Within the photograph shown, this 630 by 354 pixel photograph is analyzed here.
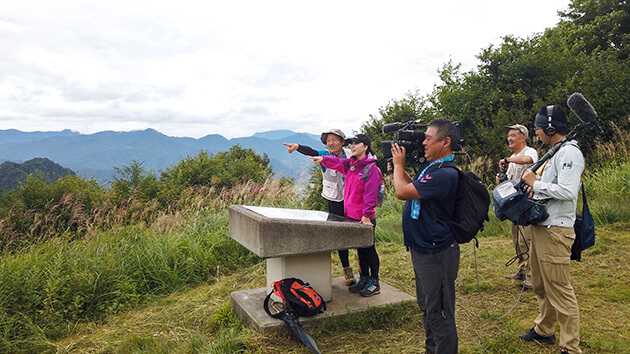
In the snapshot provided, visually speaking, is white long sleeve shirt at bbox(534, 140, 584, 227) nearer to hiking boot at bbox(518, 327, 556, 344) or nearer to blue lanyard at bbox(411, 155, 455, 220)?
blue lanyard at bbox(411, 155, 455, 220)

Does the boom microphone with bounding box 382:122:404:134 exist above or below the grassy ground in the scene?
above

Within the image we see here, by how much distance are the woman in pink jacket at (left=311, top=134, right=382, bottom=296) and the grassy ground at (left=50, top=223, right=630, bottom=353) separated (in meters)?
0.47

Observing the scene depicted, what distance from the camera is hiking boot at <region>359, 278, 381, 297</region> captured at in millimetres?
4207

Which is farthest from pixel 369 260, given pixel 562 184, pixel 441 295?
pixel 562 184

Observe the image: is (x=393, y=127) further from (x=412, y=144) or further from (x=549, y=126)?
(x=549, y=126)

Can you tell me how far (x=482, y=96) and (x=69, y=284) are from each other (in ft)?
36.8

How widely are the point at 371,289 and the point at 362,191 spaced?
40.8 inches

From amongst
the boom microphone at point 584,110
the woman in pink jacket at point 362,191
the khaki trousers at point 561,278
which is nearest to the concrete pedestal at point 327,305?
the woman in pink jacket at point 362,191

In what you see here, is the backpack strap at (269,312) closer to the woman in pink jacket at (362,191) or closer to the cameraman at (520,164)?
the woman in pink jacket at (362,191)

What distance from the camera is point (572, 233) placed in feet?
9.77

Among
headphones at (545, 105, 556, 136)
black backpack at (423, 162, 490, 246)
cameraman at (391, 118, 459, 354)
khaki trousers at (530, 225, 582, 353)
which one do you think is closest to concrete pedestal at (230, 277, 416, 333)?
cameraman at (391, 118, 459, 354)

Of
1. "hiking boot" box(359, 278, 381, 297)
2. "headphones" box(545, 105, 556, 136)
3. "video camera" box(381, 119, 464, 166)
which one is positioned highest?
"headphones" box(545, 105, 556, 136)

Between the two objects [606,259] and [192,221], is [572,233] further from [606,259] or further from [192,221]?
[192,221]

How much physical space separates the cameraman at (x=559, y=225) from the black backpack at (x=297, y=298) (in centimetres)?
189
